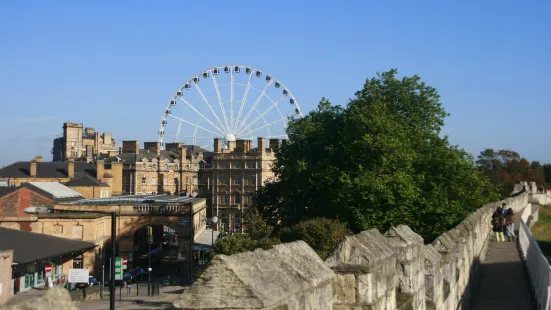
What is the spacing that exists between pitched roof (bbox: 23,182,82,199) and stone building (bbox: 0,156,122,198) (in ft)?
30.9

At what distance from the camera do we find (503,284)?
23.7 meters

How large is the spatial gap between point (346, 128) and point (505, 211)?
9.55 m

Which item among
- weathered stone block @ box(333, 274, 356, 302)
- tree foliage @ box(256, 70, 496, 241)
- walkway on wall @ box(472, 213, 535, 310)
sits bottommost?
walkway on wall @ box(472, 213, 535, 310)

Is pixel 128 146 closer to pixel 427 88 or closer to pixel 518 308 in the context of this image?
pixel 427 88

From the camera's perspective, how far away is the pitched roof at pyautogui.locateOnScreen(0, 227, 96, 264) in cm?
4600

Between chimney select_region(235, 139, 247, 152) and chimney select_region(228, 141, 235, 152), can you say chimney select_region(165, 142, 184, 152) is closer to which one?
chimney select_region(235, 139, 247, 152)

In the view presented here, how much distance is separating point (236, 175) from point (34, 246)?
6010cm

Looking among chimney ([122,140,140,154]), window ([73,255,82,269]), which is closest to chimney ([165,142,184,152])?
chimney ([122,140,140,154])

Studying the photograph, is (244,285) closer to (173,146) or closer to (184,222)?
(184,222)

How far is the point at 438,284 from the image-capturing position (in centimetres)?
1112

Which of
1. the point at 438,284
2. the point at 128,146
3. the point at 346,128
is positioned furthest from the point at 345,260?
the point at 128,146

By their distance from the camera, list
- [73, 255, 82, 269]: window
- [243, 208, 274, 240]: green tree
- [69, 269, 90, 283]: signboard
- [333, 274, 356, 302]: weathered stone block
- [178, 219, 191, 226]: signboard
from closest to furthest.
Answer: [333, 274, 356, 302]: weathered stone block, [243, 208, 274, 240]: green tree, [69, 269, 90, 283]: signboard, [73, 255, 82, 269]: window, [178, 219, 191, 226]: signboard

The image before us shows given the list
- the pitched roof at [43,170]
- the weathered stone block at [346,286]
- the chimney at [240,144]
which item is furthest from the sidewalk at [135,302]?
the chimney at [240,144]

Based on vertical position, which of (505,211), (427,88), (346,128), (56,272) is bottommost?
(56,272)
